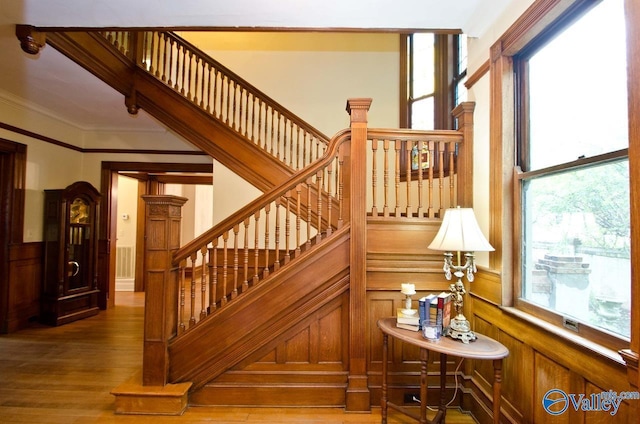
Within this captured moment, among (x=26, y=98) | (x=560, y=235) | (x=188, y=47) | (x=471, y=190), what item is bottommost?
(x=560, y=235)

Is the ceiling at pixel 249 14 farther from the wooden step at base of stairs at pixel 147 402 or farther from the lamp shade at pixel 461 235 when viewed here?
the wooden step at base of stairs at pixel 147 402

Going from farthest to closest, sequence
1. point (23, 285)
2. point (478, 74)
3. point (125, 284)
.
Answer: point (125, 284)
point (23, 285)
point (478, 74)

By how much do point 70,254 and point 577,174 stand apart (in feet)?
19.1

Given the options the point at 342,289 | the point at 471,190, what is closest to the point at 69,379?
the point at 342,289

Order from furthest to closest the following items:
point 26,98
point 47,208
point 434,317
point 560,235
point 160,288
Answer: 1. point 47,208
2. point 26,98
3. point 160,288
4. point 434,317
5. point 560,235

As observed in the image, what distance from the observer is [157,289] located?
2.35 meters

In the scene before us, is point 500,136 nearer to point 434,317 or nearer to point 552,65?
point 552,65

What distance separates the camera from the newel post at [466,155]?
Answer: 8.20 ft

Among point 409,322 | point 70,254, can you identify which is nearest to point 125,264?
point 70,254

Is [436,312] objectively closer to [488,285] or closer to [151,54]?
[488,285]

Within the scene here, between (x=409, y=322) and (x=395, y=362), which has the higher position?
(x=409, y=322)

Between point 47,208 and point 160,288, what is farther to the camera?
point 47,208

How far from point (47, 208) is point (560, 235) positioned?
5777 millimetres

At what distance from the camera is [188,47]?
13.3ft
